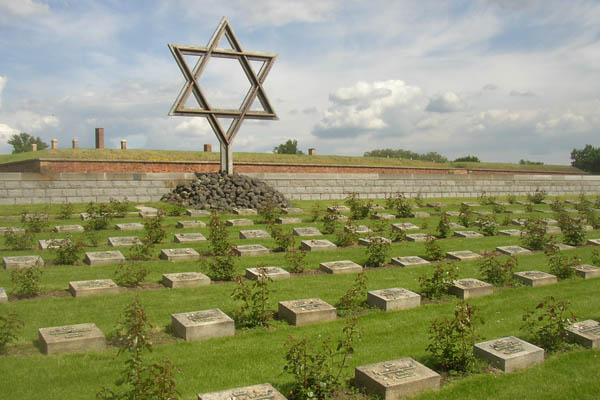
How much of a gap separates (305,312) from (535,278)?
14.3 ft

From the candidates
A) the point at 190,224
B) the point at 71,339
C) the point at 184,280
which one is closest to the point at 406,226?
the point at 190,224

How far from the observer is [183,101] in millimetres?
15039

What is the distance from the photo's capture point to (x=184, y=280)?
711 centimetres

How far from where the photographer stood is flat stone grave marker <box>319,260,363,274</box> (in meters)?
8.30

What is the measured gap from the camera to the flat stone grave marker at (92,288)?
6453 millimetres

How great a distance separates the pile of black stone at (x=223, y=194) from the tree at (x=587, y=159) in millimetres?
→ 39022

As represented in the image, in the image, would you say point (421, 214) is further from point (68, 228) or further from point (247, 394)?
point (247, 394)

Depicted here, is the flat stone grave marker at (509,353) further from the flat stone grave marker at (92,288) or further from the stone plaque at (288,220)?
the stone plaque at (288,220)

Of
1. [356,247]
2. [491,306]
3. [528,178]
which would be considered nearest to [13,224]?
[356,247]

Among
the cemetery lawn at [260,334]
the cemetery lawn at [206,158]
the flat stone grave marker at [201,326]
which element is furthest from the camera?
the cemetery lawn at [206,158]

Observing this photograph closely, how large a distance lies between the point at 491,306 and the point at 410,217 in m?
8.43

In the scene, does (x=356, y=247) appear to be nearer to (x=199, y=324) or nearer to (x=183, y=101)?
(x=199, y=324)

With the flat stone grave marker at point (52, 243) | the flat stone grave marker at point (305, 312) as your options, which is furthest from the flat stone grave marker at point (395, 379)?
the flat stone grave marker at point (52, 243)

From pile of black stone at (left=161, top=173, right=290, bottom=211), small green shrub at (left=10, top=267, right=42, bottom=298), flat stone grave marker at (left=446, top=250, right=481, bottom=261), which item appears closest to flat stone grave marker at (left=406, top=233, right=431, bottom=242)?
flat stone grave marker at (left=446, top=250, right=481, bottom=261)
